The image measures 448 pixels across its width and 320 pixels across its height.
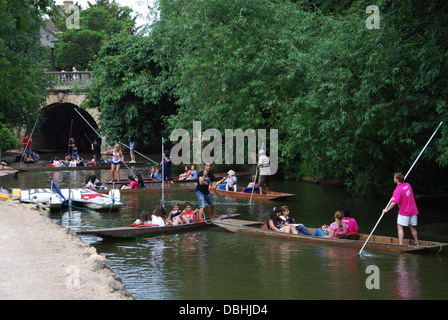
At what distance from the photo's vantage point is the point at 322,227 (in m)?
14.3

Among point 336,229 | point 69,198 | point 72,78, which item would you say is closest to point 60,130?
point 72,78

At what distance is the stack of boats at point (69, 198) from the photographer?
687 inches

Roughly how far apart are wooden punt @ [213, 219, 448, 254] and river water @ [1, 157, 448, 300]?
13cm

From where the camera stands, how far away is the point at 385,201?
67.1ft

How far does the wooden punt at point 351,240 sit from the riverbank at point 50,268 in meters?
4.08

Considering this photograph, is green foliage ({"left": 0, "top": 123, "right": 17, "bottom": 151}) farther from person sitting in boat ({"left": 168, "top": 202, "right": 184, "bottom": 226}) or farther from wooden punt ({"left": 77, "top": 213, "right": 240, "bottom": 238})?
wooden punt ({"left": 77, "top": 213, "right": 240, "bottom": 238})

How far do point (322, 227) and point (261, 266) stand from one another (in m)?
3.10

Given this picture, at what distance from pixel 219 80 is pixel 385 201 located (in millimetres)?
6733

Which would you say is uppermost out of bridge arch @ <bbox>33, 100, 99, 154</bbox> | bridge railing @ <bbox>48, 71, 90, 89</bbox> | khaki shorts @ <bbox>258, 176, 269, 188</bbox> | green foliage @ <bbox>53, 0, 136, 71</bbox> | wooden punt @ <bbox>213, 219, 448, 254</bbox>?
green foliage @ <bbox>53, 0, 136, 71</bbox>

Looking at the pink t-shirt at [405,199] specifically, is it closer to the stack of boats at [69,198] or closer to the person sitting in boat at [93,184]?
the stack of boats at [69,198]

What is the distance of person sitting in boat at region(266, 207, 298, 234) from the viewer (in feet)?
46.3

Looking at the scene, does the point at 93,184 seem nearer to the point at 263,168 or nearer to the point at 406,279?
Answer: the point at 263,168

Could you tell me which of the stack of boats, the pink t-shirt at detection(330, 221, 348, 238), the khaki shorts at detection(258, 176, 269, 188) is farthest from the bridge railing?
the pink t-shirt at detection(330, 221, 348, 238)

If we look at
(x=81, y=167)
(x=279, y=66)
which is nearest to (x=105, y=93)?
(x=81, y=167)
